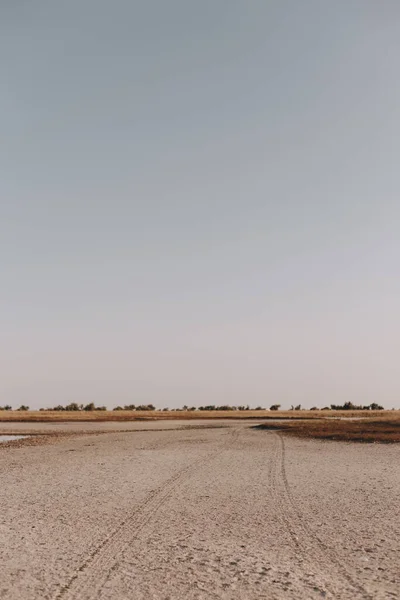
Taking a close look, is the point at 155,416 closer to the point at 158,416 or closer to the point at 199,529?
the point at 158,416

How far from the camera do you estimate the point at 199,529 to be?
10.4 m

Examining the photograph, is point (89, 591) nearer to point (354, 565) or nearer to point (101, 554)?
point (101, 554)

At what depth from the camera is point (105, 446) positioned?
88.8 ft

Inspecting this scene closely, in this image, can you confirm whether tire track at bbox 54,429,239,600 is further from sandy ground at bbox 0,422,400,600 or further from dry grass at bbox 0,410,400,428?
dry grass at bbox 0,410,400,428

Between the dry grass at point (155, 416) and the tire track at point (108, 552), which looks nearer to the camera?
the tire track at point (108, 552)

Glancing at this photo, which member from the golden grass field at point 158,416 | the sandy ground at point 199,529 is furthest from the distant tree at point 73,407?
the sandy ground at point 199,529

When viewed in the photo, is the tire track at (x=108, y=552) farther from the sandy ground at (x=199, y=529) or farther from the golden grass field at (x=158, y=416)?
the golden grass field at (x=158, y=416)

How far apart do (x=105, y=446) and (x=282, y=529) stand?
1794 centimetres

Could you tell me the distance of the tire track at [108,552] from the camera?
7.03 metres

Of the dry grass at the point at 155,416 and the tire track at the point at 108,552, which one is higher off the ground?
the dry grass at the point at 155,416

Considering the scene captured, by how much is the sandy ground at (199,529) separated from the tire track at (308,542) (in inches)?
1.0

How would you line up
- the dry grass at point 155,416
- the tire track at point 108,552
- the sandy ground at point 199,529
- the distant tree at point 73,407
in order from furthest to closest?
the distant tree at point 73,407, the dry grass at point 155,416, the sandy ground at point 199,529, the tire track at point 108,552

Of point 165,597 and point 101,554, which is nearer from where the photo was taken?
point 165,597

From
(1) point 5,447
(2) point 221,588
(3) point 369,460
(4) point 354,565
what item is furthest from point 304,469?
(1) point 5,447
